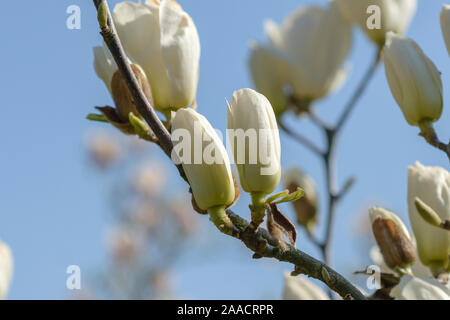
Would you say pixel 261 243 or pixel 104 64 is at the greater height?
pixel 104 64

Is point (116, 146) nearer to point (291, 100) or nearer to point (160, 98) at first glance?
point (291, 100)

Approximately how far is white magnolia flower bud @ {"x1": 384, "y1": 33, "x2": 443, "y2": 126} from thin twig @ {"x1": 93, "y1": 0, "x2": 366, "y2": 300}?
0.91ft

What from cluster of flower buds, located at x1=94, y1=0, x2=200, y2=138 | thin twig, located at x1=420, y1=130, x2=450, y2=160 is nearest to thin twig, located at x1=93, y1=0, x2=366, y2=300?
cluster of flower buds, located at x1=94, y1=0, x2=200, y2=138

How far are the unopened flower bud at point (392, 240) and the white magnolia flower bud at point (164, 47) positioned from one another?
252mm

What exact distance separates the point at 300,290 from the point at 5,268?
1.11 feet

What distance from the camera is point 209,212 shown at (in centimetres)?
58

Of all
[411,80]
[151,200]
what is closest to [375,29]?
[411,80]

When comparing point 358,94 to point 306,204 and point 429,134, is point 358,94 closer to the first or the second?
point 306,204

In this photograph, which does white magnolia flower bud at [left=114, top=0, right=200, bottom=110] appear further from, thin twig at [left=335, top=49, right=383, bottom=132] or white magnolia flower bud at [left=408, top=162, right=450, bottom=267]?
thin twig at [left=335, top=49, right=383, bottom=132]

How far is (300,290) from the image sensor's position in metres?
0.77

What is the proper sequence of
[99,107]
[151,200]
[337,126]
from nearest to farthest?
1. [99,107]
2. [337,126]
3. [151,200]

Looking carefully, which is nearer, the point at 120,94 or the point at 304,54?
the point at 120,94

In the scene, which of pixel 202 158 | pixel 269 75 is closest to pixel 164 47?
pixel 202 158

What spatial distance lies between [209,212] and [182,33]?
0.73 feet
